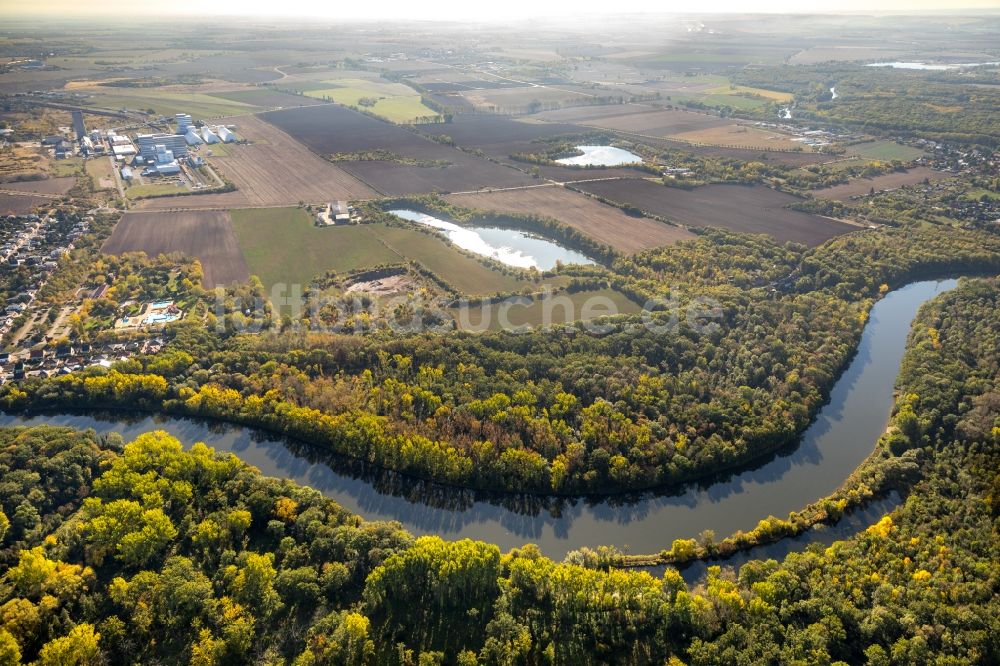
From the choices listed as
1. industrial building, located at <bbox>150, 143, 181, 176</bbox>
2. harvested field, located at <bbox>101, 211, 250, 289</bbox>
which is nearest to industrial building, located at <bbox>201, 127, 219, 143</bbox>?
industrial building, located at <bbox>150, 143, 181, 176</bbox>

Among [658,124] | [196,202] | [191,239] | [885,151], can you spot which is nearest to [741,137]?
[658,124]

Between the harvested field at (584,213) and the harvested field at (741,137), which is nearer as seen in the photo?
the harvested field at (584,213)

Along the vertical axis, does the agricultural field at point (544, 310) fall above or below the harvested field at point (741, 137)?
below

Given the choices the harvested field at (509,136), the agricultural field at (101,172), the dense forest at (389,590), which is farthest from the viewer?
the harvested field at (509,136)

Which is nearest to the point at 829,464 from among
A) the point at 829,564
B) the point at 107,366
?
the point at 829,564

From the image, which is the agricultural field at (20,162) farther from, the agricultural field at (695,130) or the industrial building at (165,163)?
the agricultural field at (695,130)

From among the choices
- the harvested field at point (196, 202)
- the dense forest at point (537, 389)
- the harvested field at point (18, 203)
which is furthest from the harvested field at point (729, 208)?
the harvested field at point (18, 203)
